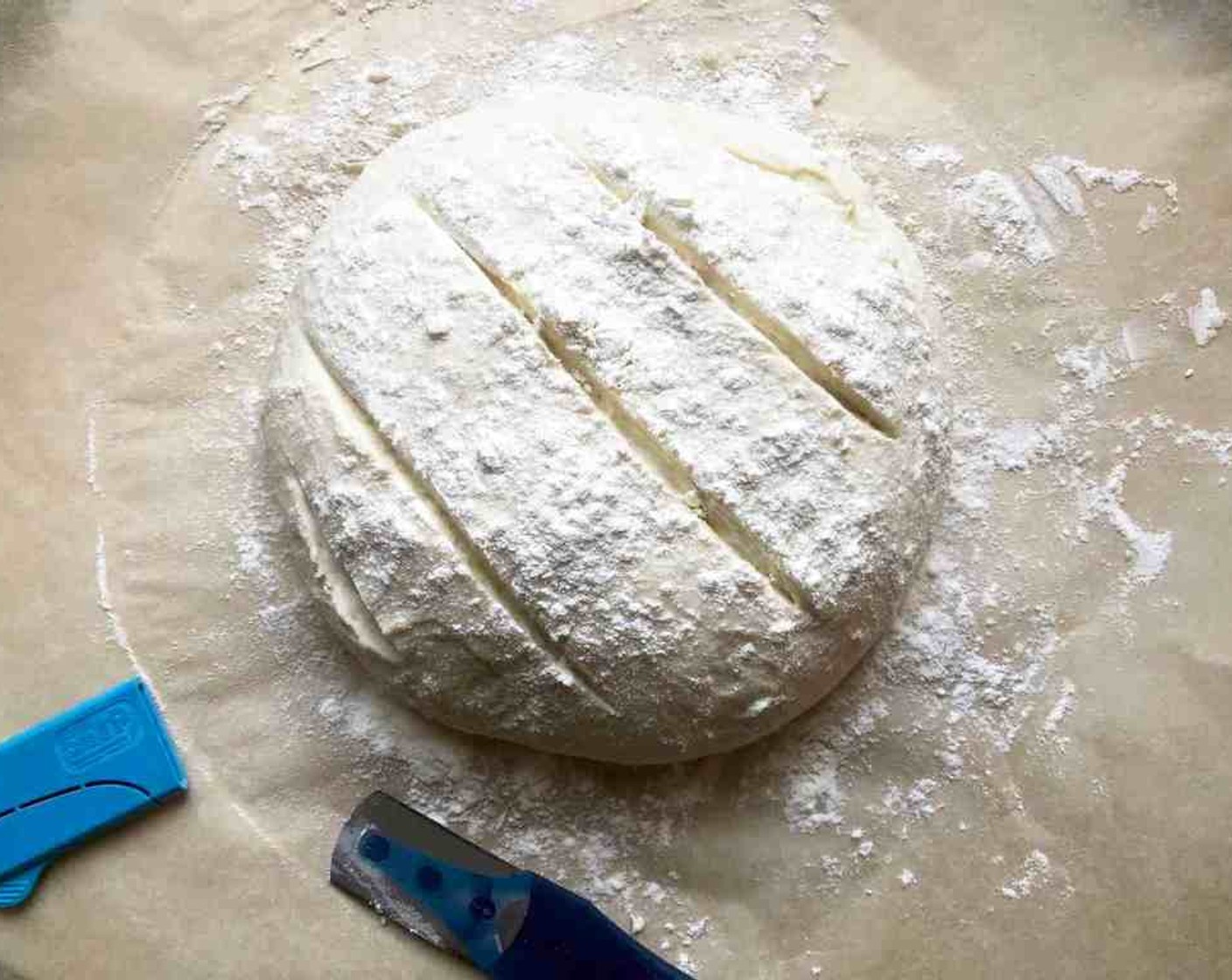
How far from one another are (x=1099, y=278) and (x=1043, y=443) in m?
0.25

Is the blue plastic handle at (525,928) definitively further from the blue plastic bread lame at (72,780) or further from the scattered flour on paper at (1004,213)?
the scattered flour on paper at (1004,213)

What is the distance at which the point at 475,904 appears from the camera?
1.44 m

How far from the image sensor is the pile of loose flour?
154 centimetres

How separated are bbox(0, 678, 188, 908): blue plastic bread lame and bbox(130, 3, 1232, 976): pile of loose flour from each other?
21 cm

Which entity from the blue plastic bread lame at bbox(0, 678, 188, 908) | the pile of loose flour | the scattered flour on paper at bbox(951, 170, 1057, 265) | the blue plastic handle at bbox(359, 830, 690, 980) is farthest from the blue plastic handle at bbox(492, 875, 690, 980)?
the scattered flour on paper at bbox(951, 170, 1057, 265)

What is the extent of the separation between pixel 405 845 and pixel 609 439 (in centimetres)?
61

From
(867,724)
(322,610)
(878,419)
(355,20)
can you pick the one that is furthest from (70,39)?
(867,724)

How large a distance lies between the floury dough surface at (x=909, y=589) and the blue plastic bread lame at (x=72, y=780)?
0.05m

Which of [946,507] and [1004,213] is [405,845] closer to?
[946,507]

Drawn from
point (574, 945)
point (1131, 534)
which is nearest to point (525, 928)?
point (574, 945)

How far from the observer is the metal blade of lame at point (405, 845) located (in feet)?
4.78

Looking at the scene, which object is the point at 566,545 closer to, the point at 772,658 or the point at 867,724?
the point at 772,658

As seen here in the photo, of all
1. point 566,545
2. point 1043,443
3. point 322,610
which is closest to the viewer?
point 566,545

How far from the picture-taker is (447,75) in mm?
1659
